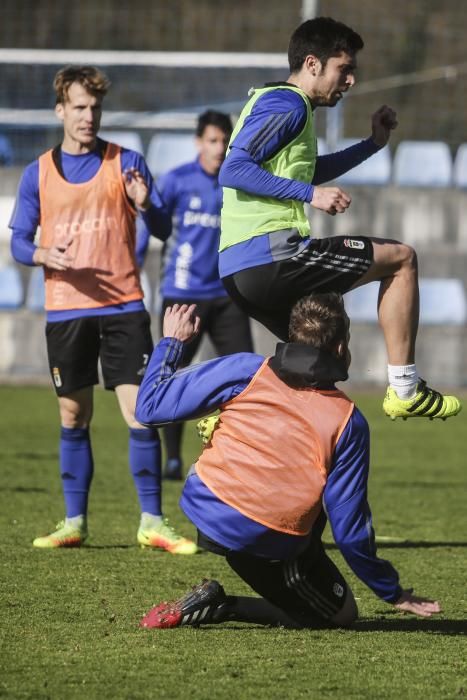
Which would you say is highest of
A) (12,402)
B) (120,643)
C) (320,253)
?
(320,253)

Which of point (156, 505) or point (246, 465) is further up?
point (246, 465)

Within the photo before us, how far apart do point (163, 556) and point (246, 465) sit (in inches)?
76.4

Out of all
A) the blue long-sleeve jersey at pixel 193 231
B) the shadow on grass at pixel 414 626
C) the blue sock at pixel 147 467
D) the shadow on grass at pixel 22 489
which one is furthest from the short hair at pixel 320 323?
the blue long-sleeve jersey at pixel 193 231

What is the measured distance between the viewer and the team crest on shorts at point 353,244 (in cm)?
469

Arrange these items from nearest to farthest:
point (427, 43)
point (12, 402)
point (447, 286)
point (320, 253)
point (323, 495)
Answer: point (323, 495) < point (320, 253) < point (12, 402) < point (447, 286) < point (427, 43)

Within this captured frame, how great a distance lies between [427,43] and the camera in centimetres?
2066

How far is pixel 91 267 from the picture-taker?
6160 millimetres

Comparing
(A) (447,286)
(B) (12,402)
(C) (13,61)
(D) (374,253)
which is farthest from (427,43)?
(D) (374,253)

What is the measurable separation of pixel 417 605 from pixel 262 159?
5.28 ft

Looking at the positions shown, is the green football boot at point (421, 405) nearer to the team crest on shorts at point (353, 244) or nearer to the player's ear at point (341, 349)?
the team crest on shorts at point (353, 244)

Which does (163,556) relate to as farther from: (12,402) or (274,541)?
(12,402)

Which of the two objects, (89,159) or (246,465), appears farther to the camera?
(89,159)

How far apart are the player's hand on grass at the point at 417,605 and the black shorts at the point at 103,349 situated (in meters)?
2.20

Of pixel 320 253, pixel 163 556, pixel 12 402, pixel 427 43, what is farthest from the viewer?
pixel 427 43
